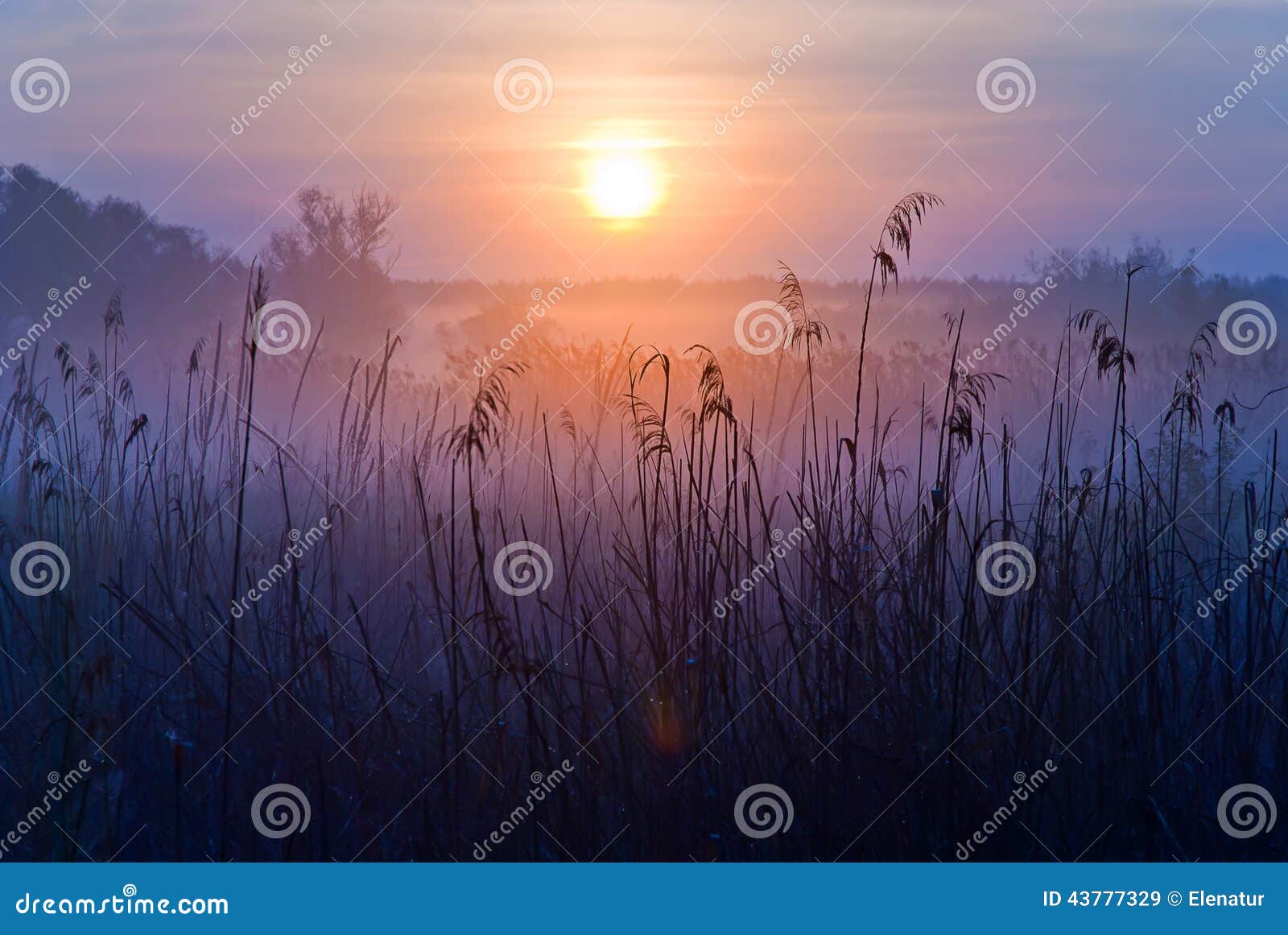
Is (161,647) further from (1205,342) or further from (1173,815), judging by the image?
(1205,342)

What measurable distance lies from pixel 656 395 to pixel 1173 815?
2.58 m

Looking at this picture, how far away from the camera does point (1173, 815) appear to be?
2875 millimetres

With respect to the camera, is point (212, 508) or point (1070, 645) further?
point (212, 508)

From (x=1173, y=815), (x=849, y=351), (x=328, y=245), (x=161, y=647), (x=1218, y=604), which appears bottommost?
(x=161, y=647)

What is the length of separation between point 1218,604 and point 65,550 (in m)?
3.76

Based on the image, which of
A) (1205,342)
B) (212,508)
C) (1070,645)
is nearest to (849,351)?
(1205,342)

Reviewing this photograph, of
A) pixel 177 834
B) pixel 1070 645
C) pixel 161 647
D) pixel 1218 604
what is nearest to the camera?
pixel 177 834

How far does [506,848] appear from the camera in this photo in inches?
109

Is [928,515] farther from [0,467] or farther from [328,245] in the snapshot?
[328,245]

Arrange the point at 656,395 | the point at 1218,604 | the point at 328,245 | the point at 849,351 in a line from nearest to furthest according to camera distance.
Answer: the point at 1218,604, the point at 656,395, the point at 849,351, the point at 328,245

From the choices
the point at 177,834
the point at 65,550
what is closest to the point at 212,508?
the point at 65,550

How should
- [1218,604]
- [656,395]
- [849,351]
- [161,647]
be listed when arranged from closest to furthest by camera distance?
[1218,604] < [161,647] < [656,395] < [849,351]

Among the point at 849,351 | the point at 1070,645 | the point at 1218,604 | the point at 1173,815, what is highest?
the point at 849,351

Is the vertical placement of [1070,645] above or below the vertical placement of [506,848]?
above
